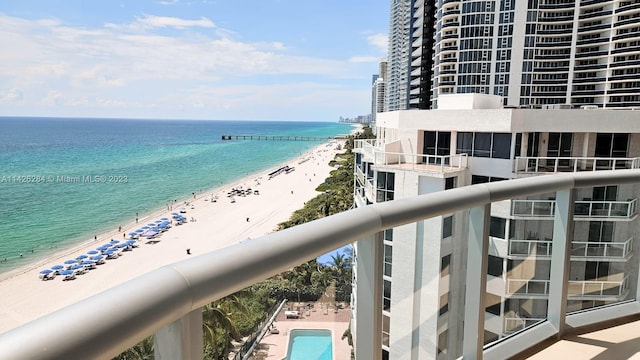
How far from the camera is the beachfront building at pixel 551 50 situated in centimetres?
5359

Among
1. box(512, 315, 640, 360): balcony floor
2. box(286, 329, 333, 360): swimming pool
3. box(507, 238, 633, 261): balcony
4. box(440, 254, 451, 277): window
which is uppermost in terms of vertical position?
box(440, 254, 451, 277): window

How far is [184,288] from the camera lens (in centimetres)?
89

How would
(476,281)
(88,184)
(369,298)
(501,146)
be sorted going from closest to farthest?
(369,298), (476,281), (501,146), (88,184)

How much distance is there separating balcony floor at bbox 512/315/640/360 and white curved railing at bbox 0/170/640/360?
1418mm

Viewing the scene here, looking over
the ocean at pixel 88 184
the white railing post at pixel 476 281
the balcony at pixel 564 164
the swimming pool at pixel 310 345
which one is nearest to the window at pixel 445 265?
the white railing post at pixel 476 281

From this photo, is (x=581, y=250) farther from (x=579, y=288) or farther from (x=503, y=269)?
(x=503, y=269)

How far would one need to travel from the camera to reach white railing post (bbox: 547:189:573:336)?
2492 millimetres

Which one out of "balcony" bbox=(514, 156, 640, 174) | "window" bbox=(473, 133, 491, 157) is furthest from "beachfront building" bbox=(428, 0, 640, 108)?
"window" bbox=(473, 133, 491, 157)

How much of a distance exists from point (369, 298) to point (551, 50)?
2509 inches

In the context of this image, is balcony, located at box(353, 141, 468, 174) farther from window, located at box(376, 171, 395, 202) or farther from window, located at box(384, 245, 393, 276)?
window, located at box(384, 245, 393, 276)

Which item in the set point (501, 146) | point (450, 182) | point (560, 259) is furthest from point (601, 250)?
point (501, 146)

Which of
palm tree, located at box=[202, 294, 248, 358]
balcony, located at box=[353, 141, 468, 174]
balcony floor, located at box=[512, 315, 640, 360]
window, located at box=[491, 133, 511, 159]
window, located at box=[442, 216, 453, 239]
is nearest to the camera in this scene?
palm tree, located at box=[202, 294, 248, 358]

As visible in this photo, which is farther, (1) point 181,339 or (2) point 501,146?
(2) point 501,146

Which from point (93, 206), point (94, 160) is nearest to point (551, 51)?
point (93, 206)
